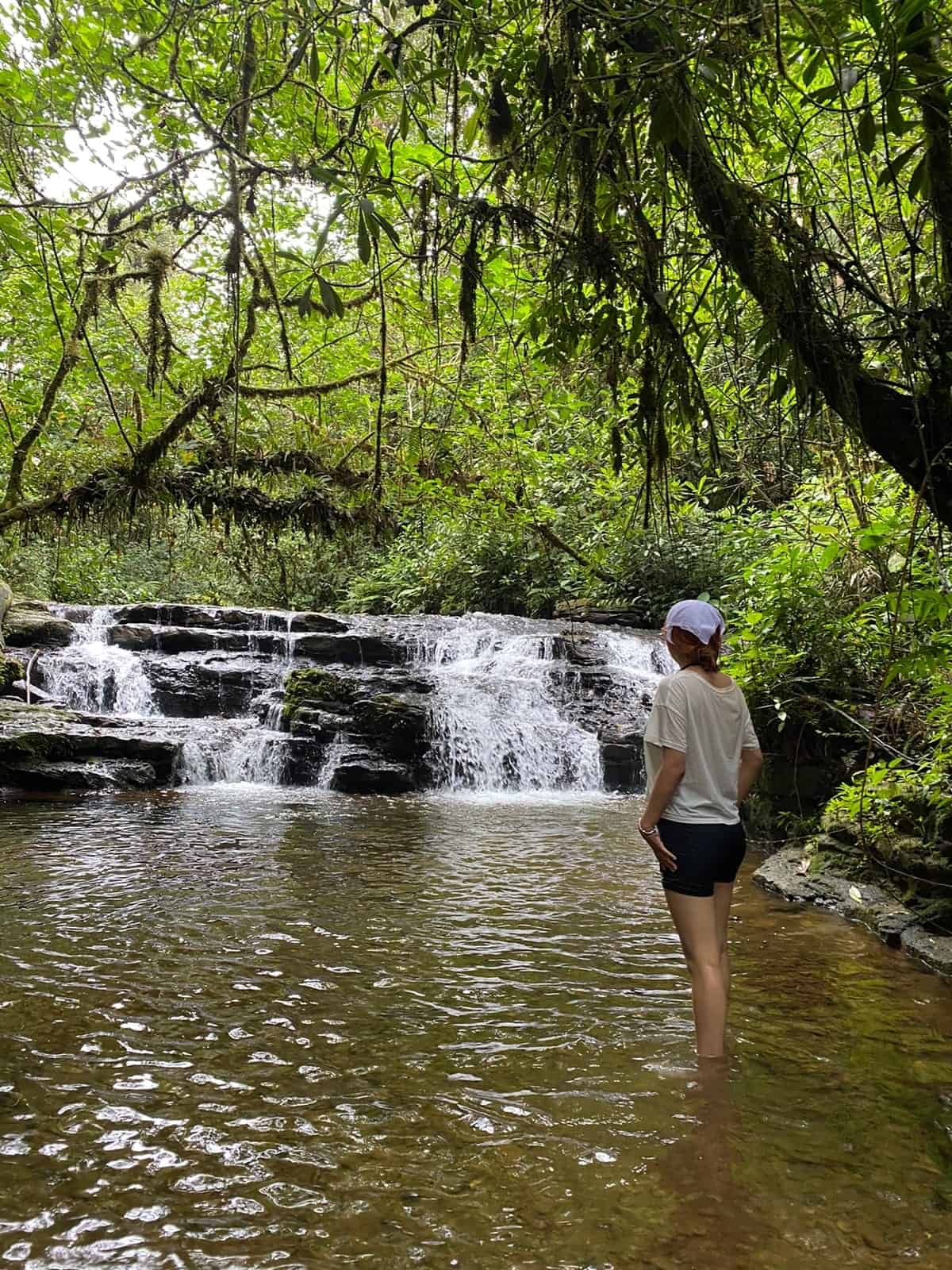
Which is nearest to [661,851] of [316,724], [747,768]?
[747,768]

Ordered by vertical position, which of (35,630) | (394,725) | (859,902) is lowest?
(859,902)

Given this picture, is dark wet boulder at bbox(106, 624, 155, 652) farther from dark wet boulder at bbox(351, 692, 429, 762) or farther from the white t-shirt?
the white t-shirt

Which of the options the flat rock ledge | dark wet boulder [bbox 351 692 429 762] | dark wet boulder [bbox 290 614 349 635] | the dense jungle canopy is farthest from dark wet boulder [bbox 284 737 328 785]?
the flat rock ledge

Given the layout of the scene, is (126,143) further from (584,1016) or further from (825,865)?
(825,865)

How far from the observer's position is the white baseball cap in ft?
11.2

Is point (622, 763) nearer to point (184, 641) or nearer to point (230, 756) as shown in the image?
point (230, 756)

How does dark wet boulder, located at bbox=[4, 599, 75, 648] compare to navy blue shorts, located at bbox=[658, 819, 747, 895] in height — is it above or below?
above

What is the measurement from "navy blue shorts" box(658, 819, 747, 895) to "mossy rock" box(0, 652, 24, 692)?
43.5 feet

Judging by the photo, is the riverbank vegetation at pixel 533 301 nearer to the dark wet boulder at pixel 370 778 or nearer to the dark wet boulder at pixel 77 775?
the dark wet boulder at pixel 77 775

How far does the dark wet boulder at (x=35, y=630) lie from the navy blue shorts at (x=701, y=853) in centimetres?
1485

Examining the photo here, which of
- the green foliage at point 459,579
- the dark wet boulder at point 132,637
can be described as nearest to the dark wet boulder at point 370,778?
the dark wet boulder at point 132,637

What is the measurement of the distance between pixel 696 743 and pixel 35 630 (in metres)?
15.2

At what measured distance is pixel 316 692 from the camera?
46.4 feet

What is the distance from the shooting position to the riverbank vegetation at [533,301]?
317cm
